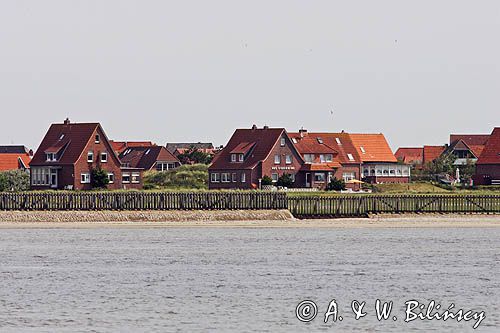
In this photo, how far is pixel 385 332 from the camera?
3141 centimetres

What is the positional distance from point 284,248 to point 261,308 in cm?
2348

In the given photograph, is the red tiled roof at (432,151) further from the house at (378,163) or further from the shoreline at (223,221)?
the shoreline at (223,221)

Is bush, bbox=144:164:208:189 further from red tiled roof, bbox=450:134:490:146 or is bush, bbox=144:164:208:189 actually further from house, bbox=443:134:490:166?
red tiled roof, bbox=450:134:490:146

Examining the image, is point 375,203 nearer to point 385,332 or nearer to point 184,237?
point 184,237

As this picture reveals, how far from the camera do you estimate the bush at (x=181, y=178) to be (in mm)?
116688

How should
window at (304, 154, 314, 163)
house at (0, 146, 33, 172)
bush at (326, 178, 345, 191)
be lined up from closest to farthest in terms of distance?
bush at (326, 178, 345, 191) < window at (304, 154, 314, 163) < house at (0, 146, 33, 172)

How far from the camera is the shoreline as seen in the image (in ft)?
233

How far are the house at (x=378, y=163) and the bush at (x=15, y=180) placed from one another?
118 ft

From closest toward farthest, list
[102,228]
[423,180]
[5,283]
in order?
[5,283]
[102,228]
[423,180]

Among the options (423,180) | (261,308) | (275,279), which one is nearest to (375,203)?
(275,279)

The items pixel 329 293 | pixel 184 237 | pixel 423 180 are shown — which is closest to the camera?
pixel 329 293

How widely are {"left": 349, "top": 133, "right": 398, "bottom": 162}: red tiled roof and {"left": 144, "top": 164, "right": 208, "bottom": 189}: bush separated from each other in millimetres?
17610

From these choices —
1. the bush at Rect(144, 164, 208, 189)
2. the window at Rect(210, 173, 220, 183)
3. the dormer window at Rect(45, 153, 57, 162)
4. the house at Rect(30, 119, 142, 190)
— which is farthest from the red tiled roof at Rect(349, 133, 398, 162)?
the dormer window at Rect(45, 153, 57, 162)

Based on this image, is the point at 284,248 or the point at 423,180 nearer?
the point at 284,248
